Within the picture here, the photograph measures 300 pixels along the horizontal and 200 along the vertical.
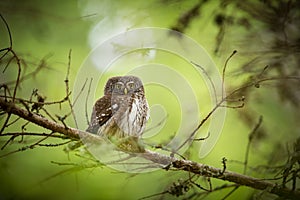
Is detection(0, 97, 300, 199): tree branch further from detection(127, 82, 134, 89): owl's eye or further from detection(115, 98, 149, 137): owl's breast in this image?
detection(127, 82, 134, 89): owl's eye

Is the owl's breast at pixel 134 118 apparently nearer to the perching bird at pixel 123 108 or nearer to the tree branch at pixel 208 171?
the perching bird at pixel 123 108

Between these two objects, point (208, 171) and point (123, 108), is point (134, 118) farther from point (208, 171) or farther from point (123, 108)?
point (208, 171)

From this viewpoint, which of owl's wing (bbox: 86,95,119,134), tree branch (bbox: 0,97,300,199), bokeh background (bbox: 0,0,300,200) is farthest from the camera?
bokeh background (bbox: 0,0,300,200)

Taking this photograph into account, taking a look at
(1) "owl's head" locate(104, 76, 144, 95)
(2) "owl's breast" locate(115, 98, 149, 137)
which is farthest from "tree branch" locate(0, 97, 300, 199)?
(1) "owl's head" locate(104, 76, 144, 95)

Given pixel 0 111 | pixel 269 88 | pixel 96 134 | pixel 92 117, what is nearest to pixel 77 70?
pixel 92 117

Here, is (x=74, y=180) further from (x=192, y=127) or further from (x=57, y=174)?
(x=192, y=127)

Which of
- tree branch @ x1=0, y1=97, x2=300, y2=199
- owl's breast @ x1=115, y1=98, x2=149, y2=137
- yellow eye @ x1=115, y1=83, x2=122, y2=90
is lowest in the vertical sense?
tree branch @ x1=0, y1=97, x2=300, y2=199

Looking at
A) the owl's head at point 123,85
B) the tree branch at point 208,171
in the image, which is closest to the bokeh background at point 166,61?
the owl's head at point 123,85
